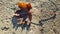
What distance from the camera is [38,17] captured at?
2.51 meters

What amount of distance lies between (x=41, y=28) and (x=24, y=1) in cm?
A: 46

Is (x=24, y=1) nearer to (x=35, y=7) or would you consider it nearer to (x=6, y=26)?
(x=35, y=7)

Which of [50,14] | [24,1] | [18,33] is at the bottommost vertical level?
→ [18,33]

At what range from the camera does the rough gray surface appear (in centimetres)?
240

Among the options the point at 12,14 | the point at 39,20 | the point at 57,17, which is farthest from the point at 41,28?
the point at 12,14

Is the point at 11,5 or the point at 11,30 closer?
the point at 11,30

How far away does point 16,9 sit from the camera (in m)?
2.56

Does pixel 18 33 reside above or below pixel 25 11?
below

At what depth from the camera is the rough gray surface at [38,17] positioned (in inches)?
94.5

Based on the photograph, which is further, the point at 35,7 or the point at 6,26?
the point at 35,7

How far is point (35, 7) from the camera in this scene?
2590 millimetres

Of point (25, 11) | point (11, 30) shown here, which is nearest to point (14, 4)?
point (25, 11)

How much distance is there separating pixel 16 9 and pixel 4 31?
373mm

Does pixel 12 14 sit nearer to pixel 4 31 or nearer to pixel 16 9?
pixel 16 9
